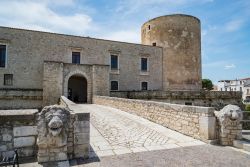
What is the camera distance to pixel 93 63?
844 inches

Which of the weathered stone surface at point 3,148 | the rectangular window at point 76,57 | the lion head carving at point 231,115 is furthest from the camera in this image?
the rectangular window at point 76,57

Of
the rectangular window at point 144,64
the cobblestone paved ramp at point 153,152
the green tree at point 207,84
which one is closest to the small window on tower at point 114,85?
the rectangular window at point 144,64

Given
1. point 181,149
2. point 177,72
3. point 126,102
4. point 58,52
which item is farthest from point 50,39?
point 181,149

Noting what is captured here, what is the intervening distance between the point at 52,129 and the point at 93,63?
18.2m

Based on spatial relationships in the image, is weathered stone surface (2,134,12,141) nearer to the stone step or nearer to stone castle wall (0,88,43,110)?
the stone step

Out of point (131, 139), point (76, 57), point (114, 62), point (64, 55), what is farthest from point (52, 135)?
point (114, 62)

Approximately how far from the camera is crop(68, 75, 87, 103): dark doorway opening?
22.5m

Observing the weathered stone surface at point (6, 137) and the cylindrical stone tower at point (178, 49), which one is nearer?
the weathered stone surface at point (6, 137)

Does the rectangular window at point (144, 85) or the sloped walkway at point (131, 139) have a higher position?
the rectangular window at point (144, 85)

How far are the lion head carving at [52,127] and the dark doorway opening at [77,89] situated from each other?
1901cm

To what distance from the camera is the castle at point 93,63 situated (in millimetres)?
16797

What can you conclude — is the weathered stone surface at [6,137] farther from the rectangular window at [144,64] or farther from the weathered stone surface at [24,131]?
the rectangular window at [144,64]

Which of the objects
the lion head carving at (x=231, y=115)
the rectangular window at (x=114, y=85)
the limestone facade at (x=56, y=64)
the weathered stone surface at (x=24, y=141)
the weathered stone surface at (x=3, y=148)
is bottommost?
the weathered stone surface at (x=3, y=148)

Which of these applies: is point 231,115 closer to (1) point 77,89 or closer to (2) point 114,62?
(2) point 114,62
